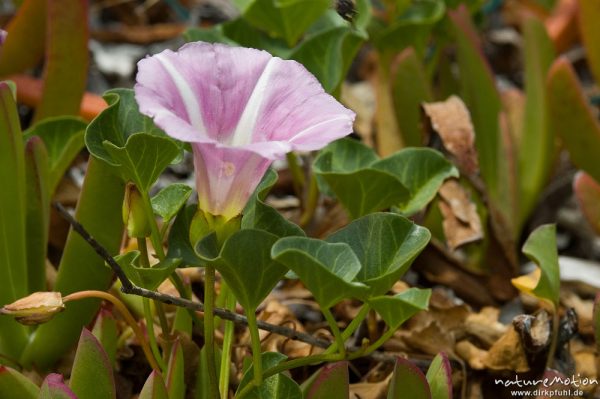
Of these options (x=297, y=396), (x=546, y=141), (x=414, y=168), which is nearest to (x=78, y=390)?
(x=297, y=396)

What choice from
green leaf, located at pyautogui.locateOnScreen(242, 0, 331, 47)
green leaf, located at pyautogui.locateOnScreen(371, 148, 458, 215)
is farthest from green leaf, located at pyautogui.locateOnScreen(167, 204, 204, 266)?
green leaf, located at pyautogui.locateOnScreen(242, 0, 331, 47)

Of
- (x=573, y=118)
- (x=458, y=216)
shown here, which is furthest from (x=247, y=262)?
(x=573, y=118)

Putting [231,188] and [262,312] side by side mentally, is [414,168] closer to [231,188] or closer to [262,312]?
[262,312]

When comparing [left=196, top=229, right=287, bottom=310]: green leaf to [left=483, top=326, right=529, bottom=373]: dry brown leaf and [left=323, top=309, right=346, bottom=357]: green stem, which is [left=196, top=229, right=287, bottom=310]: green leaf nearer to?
[left=323, top=309, right=346, bottom=357]: green stem

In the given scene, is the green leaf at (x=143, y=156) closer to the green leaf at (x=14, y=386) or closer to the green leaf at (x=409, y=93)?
the green leaf at (x=14, y=386)

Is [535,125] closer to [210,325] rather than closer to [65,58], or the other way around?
[65,58]

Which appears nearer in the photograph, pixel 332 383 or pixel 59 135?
pixel 332 383
